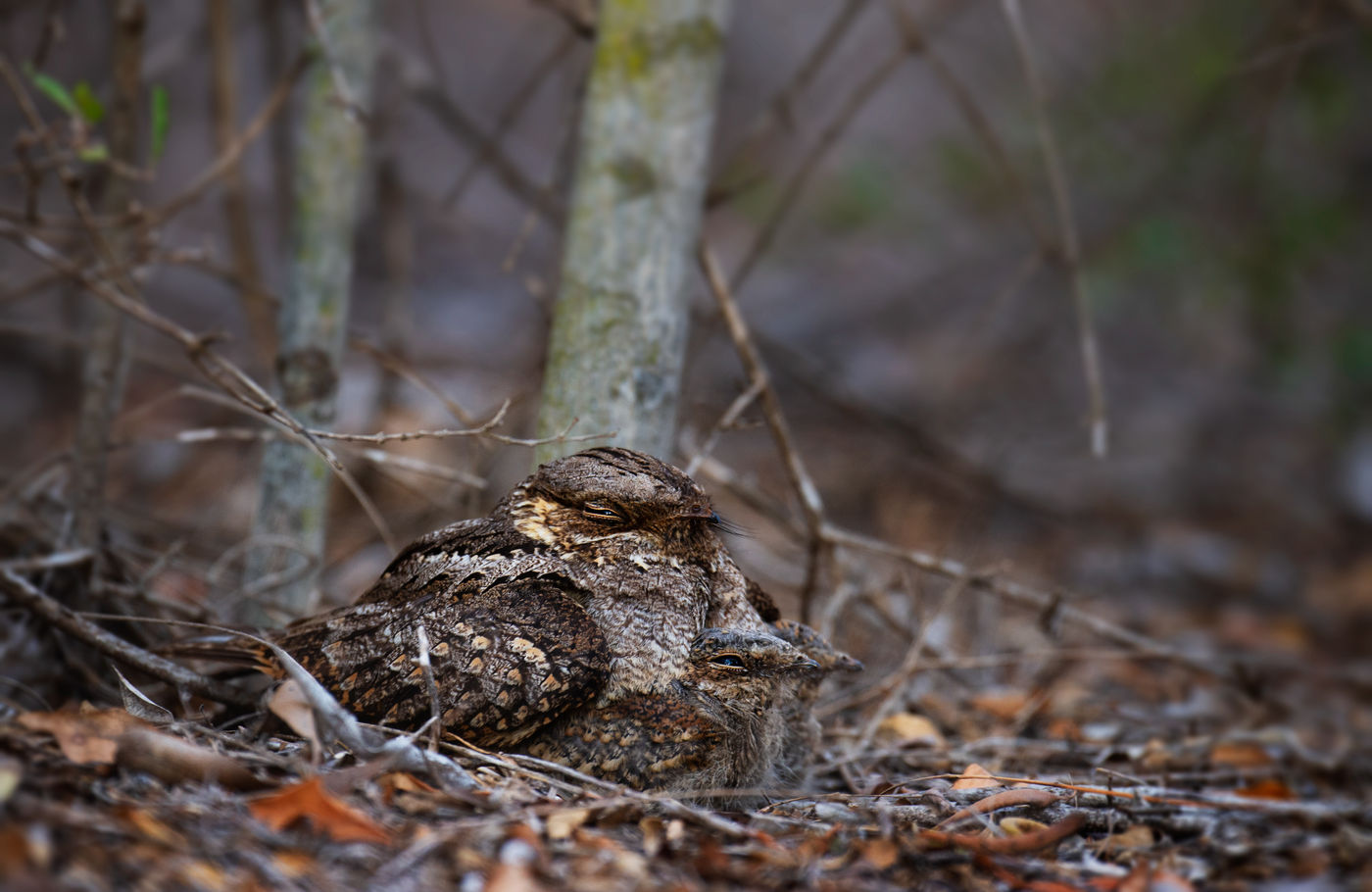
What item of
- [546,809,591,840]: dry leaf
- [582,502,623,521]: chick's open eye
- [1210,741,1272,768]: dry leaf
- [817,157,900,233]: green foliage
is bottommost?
[546,809,591,840]: dry leaf

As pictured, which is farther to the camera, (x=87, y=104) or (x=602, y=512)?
(x=87, y=104)

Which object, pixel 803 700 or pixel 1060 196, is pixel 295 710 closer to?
pixel 803 700

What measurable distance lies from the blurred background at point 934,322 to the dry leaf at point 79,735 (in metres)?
1.32

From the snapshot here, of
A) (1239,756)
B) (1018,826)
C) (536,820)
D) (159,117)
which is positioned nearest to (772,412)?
(1018,826)

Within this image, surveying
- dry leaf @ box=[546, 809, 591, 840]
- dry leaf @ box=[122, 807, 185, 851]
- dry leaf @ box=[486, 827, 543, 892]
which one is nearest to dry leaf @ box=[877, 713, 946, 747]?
dry leaf @ box=[546, 809, 591, 840]

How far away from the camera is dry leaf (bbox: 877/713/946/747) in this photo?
3.61 m

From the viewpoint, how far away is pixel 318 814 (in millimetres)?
2045

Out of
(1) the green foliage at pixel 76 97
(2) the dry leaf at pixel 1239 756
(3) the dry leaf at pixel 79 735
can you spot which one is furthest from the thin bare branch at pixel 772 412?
(3) the dry leaf at pixel 79 735

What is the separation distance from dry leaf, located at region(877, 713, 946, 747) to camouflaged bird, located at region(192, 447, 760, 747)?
913 millimetres

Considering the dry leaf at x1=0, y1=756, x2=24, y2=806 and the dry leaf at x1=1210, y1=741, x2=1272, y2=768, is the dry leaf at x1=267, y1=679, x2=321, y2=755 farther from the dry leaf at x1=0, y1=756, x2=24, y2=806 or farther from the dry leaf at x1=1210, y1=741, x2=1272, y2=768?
the dry leaf at x1=1210, y1=741, x2=1272, y2=768

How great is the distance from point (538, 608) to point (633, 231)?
1.25 metres

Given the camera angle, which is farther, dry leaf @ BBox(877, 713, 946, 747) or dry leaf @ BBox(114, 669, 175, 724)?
dry leaf @ BBox(877, 713, 946, 747)

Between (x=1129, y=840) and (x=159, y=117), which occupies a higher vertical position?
(x=159, y=117)

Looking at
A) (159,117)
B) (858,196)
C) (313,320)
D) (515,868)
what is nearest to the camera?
(515,868)
